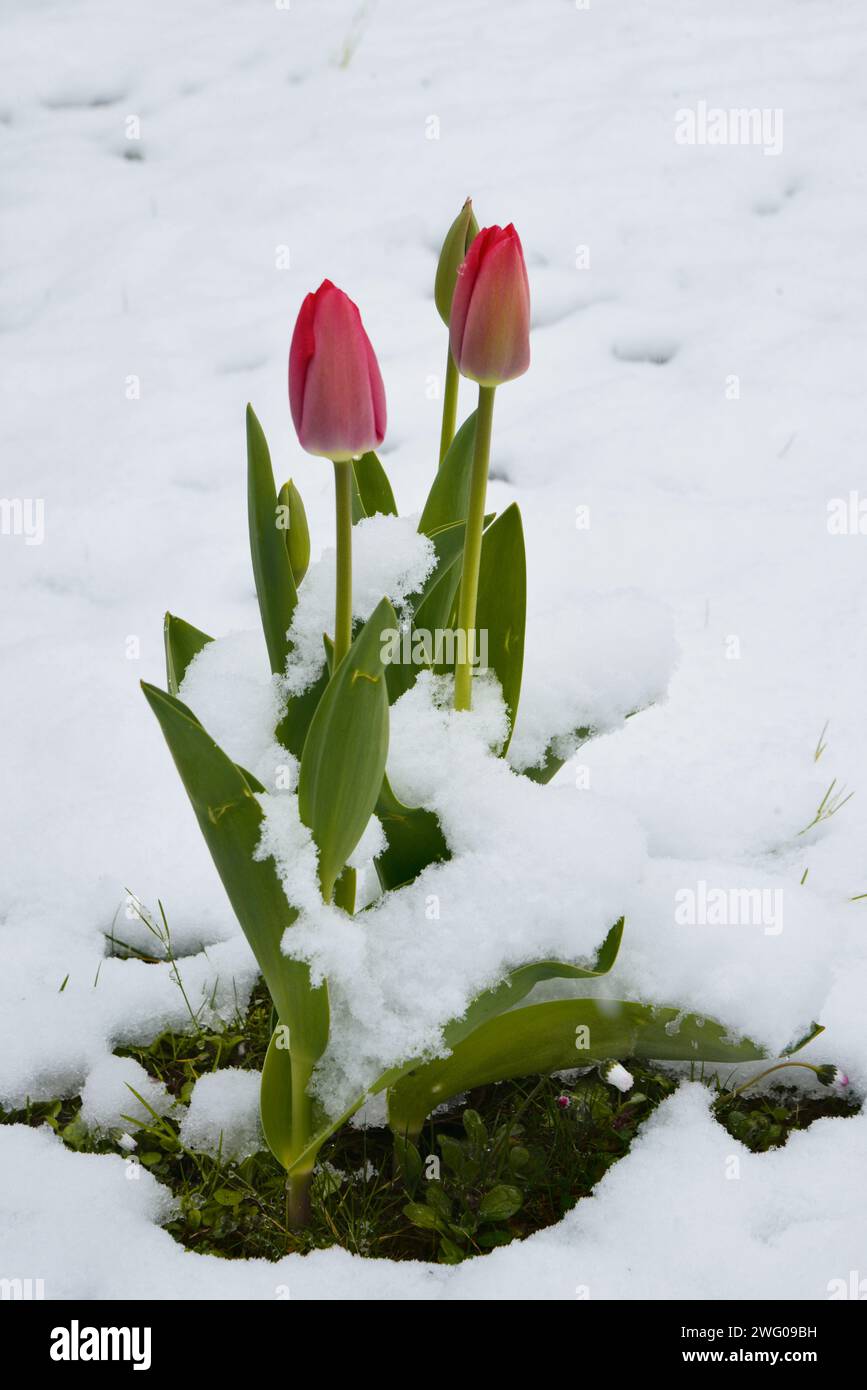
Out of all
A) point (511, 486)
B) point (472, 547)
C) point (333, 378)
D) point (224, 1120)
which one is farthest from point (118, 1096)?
point (511, 486)

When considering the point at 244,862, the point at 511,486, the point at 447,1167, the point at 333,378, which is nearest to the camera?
the point at 333,378

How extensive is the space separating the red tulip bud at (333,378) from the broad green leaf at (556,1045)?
52 centimetres

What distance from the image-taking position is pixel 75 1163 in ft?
3.92

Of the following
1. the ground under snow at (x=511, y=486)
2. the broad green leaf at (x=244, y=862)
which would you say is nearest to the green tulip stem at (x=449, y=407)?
the ground under snow at (x=511, y=486)

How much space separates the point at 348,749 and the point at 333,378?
0.26 m

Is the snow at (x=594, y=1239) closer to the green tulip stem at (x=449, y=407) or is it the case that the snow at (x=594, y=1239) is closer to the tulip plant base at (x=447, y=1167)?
the tulip plant base at (x=447, y=1167)

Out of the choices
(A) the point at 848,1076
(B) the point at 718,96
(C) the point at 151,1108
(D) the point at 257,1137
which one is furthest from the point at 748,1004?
(B) the point at 718,96

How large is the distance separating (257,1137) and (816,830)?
831 mm

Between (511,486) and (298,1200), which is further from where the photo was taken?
(511,486)

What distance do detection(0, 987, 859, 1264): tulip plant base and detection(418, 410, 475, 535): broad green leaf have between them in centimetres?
55

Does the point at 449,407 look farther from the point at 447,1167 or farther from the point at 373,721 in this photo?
the point at 447,1167

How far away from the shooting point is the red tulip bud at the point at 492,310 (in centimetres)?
→ 83

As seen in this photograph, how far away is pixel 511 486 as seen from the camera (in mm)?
2295

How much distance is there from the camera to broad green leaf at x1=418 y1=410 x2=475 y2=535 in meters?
1.10
